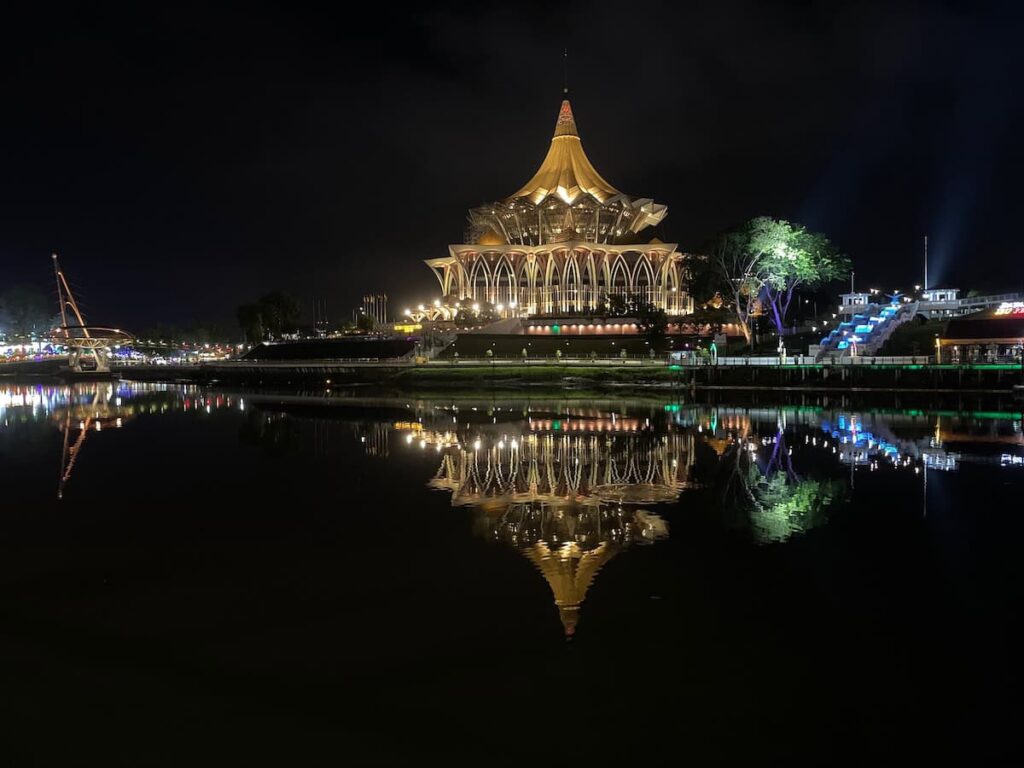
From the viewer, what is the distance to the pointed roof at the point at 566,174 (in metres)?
79.6

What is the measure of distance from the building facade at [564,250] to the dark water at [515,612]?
55.4 metres

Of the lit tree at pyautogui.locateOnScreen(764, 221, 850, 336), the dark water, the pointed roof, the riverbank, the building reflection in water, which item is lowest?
the dark water

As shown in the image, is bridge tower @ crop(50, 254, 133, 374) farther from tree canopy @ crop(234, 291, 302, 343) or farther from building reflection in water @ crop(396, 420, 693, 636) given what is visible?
building reflection in water @ crop(396, 420, 693, 636)

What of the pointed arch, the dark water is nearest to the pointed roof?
the pointed arch

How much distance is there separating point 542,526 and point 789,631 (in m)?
5.90

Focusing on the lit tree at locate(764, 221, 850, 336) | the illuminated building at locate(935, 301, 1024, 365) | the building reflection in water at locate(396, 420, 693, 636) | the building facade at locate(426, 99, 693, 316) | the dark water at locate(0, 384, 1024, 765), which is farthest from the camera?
the building facade at locate(426, 99, 693, 316)

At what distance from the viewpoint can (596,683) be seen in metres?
8.06

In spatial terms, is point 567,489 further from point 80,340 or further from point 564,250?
point 80,340

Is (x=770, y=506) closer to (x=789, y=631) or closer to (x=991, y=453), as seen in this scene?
(x=789, y=631)

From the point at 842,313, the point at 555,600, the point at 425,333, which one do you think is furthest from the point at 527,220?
the point at 555,600

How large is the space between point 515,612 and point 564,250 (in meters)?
68.3

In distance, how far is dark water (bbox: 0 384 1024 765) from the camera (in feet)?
23.6

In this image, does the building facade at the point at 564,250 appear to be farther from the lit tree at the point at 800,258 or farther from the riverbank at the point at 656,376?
the lit tree at the point at 800,258

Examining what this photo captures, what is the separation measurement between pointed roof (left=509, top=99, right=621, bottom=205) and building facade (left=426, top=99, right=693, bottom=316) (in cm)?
10
